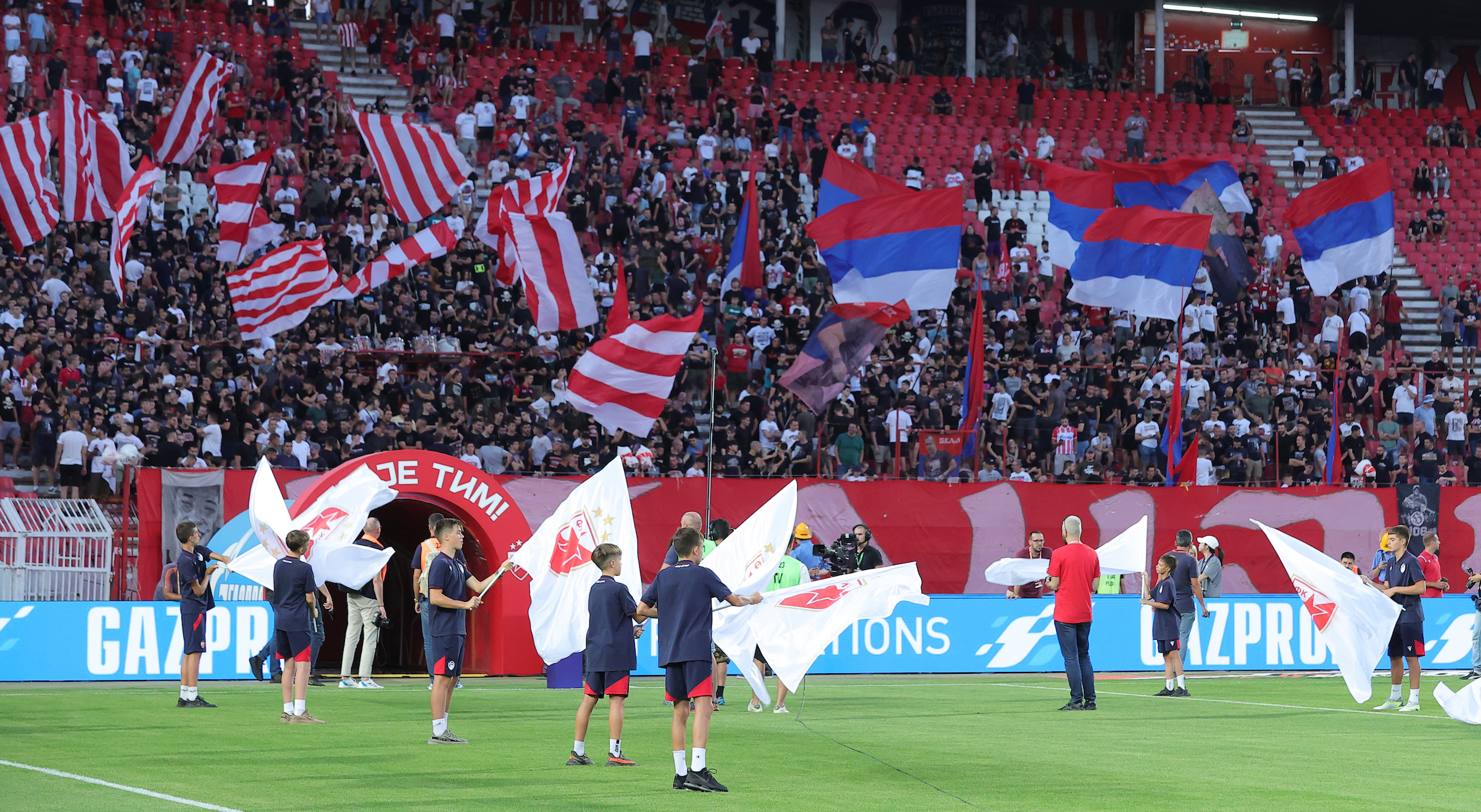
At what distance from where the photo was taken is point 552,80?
4028 cm

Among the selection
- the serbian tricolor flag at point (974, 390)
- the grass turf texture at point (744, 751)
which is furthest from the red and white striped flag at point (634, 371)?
the grass turf texture at point (744, 751)

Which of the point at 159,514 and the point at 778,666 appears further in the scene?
the point at 159,514

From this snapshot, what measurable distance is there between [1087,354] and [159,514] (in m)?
17.9

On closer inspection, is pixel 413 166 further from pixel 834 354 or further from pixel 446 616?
pixel 446 616

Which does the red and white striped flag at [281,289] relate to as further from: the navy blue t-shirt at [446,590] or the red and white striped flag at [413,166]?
the navy blue t-shirt at [446,590]

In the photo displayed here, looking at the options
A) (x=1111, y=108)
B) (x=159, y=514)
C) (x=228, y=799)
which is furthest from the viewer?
(x=1111, y=108)

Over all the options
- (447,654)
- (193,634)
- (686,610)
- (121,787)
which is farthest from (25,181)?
(686,610)

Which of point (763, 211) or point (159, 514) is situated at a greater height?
point (763, 211)

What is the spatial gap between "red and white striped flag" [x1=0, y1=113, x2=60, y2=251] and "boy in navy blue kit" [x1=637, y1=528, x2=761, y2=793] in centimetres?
2049

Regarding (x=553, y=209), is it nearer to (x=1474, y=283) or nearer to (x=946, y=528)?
(x=946, y=528)

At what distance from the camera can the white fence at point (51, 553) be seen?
22.3m

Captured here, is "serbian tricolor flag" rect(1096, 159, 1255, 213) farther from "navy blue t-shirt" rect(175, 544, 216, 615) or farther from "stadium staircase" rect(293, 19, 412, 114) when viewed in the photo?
"navy blue t-shirt" rect(175, 544, 216, 615)

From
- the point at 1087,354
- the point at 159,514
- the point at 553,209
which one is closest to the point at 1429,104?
the point at 1087,354

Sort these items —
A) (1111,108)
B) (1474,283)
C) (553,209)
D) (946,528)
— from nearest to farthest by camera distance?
(946,528) → (553,209) → (1474,283) → (1111,108)
